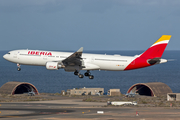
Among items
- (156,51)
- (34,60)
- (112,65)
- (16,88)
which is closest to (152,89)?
(16,88)

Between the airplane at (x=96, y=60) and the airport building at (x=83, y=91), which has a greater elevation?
the airplane at (x=96, y=60)

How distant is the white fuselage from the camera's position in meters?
72.3

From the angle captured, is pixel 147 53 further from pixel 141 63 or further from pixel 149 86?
pixel 149 86

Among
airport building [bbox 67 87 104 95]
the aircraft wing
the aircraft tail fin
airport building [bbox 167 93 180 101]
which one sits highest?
the aircraft tail fin

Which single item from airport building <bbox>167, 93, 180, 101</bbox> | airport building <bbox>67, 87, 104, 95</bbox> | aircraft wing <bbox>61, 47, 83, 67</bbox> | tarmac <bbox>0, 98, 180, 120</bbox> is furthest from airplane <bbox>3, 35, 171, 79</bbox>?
airport building <bbox>67, 87, 104, 95</bbox>

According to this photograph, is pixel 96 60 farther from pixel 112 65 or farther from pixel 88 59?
pixel 112 65

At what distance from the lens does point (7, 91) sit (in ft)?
422

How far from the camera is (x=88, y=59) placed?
240ft

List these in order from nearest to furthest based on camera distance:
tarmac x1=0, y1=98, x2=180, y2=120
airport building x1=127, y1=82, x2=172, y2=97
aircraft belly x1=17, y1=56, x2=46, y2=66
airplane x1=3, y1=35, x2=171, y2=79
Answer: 1. tarmac x1=0, y1=98, x2=180, y2=120
2. airplane x1=3, y1=35, x2=171, y2=79
3. aircraft belly x1=17, y1=56, x2=46, y2=66
4. airport building x1=127, y1=82, x2=172, y2=97

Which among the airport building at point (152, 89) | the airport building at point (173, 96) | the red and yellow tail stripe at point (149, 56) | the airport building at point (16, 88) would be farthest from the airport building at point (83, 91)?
the red and yellow tail stripe at point (149, 56)

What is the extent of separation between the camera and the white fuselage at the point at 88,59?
237 feet

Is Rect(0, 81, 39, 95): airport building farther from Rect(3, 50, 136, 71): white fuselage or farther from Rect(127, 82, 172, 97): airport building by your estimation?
Rect(3, 50, 136, 71): white fuselage

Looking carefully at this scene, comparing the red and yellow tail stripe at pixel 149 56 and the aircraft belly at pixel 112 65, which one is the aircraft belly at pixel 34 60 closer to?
the aircraft belly at pixel 112 65

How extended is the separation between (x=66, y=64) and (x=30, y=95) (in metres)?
55.6
